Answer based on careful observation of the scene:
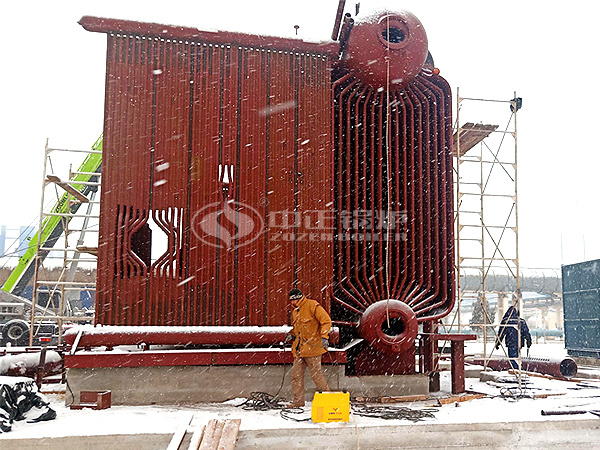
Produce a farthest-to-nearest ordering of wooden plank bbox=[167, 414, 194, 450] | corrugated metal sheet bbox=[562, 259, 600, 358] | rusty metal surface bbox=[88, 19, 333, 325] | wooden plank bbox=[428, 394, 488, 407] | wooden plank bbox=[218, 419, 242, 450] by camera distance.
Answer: corrugated metal sheet bbox=[562, 259, 600, 358] < rusty metal surface bbox=[88, 19, 333, 325] < wooden plank bbox=[428, 394, 488, 407] < wooden plank bbox=[218, 419, 242, 450] < wooden plank bbox=[167, 414, 194, 450]

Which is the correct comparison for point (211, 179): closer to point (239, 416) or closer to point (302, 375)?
point (302, 375)

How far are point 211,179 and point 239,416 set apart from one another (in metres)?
3.96

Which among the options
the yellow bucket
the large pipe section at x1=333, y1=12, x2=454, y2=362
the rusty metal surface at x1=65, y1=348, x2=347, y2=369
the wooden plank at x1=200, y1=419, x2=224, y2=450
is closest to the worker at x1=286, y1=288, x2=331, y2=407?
the rusty metal surface at x1=65, y1=348, x2=347, y2=369

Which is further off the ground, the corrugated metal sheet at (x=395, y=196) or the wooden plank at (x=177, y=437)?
the corrugated metal sheet at (x=395, y=196)

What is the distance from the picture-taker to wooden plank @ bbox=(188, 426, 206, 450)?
6402 mm

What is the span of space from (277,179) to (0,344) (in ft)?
43.8

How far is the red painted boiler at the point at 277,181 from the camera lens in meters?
9.52

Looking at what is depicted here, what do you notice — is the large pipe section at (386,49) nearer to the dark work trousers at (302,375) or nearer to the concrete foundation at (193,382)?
the dark work trousers at (302,375)

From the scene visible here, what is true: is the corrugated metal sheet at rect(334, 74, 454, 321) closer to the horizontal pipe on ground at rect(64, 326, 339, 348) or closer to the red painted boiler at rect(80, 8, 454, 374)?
the red painted boiler at rect(80, 8, 454, 374)

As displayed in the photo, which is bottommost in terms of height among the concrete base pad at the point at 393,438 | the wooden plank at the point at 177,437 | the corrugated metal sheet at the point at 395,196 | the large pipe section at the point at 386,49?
the concrete base pad at the point at 393,438

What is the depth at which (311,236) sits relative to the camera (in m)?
9.89

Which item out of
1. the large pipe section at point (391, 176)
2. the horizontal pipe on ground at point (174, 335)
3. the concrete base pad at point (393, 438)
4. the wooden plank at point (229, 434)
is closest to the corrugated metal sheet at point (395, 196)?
the large pipe section at point (391, 176)

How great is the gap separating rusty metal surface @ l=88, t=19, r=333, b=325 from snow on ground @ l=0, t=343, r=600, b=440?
63.1 inches

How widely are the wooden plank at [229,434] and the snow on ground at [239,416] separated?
0.15 m
